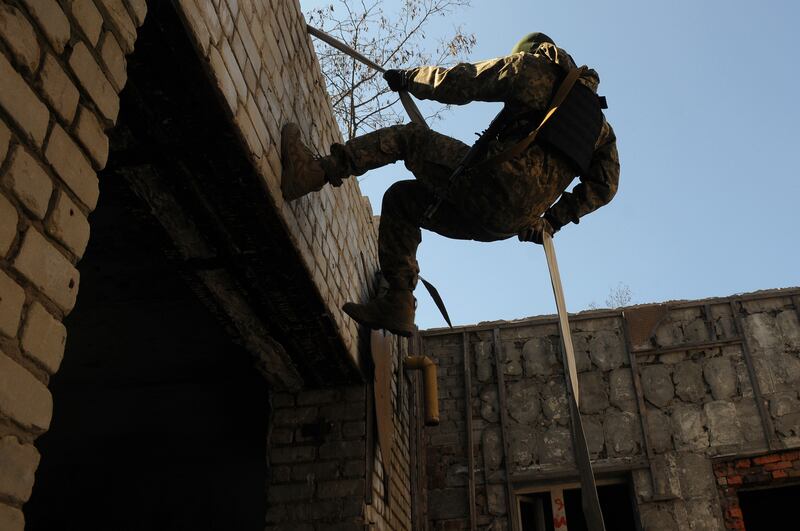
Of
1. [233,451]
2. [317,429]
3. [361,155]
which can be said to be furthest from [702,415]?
[361,155]

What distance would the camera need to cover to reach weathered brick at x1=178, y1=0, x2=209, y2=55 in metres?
2.45

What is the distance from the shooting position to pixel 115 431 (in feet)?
17.6

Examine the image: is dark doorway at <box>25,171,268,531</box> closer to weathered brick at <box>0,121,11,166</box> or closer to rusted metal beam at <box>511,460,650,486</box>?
rusted metal beam at <box>511,460,650,486</box>

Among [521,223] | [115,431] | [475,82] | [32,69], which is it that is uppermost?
[475,82]

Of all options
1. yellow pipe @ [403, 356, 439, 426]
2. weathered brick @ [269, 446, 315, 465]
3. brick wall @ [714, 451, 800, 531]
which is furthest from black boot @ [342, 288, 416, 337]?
brick wall @ [714, 451, 800, 531]

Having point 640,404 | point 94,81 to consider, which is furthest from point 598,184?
point 640,404

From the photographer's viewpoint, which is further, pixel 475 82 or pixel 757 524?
pixel 757 524

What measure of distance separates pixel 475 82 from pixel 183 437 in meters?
3.30

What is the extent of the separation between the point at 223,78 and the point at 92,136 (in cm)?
98

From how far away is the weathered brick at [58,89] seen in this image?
168 cm

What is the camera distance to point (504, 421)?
6773mm

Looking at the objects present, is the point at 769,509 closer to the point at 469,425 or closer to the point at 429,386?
the point at 469,425

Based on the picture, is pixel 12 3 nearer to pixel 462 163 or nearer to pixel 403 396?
pixel 462 163

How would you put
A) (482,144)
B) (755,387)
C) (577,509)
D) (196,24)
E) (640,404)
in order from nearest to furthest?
(196,24) → (482,144) → (755,387) → (640,404) → (577,509)
